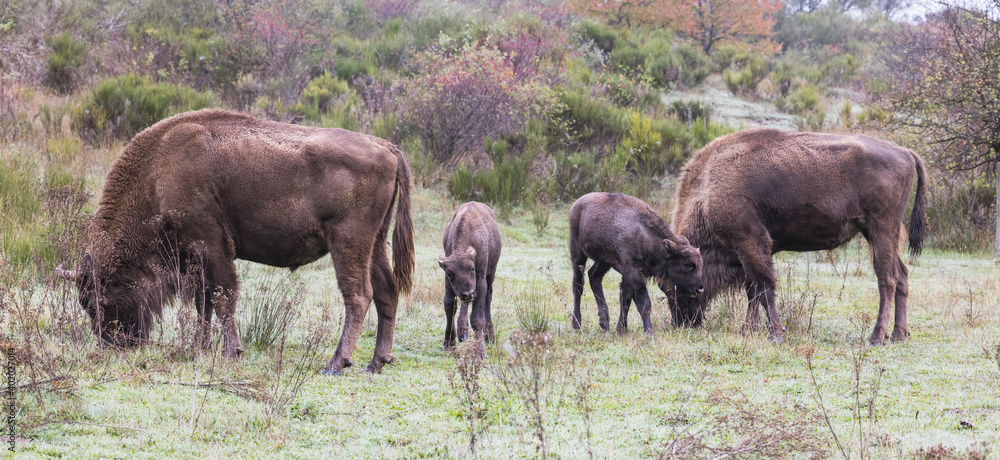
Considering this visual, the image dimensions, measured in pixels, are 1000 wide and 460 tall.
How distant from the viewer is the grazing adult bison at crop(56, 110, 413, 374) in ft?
20.5

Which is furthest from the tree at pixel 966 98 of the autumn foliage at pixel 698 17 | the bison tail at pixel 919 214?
the autumn foliage at pixel 698 17

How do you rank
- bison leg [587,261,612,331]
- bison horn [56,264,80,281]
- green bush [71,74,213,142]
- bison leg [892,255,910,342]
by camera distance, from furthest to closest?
green bush [71,74,213,142], bison leg [587,261,612,331], bison leg [892,255,910,342], bison horn [56,264,80,281]

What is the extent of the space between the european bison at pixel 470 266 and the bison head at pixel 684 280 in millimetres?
1685

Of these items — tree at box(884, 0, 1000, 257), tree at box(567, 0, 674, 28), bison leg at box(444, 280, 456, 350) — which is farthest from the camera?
tree at box(567, 0, 674, 28)

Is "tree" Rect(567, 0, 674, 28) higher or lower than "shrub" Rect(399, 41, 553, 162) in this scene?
higher

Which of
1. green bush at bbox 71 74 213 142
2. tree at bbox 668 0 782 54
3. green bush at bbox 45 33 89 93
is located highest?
tree at bbox 668 0 782 54

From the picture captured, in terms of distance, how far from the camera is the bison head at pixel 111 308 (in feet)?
20.1

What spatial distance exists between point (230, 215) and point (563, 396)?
9.43ft

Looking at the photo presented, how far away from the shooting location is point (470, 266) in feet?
22.2

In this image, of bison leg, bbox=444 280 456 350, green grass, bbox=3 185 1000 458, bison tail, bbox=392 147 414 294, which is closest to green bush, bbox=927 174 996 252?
green grass, bbox=3 185 1000 458

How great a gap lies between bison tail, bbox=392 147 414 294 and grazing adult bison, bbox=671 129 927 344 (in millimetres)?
2945

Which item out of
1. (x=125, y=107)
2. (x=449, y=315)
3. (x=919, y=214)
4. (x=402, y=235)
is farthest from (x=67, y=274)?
(x=125, y=107)

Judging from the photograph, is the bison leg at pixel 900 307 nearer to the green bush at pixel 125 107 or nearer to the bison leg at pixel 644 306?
the bison leg at pixel 644 306

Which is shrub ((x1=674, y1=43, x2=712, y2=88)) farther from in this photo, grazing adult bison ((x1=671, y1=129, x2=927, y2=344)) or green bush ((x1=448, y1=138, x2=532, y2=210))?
grazing adult bison ((x1=671, y1=129, x2=927, y2=344))
